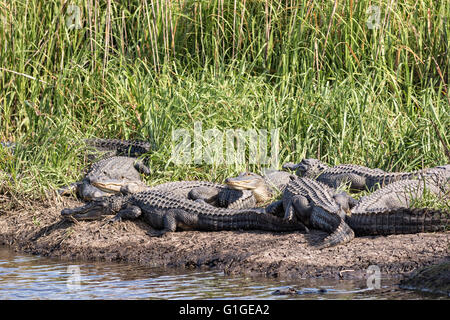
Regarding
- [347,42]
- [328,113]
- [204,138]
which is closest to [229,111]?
[204,138]

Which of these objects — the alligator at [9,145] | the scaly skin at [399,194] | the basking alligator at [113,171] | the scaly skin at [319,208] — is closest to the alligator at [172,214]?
the scaly skin at [319,208]

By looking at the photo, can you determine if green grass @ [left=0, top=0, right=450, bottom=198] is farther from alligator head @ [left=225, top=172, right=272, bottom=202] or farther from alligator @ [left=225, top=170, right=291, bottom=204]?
alligator head @ [left=225, top=172, right=272, bottom=202]

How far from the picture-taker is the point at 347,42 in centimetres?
905

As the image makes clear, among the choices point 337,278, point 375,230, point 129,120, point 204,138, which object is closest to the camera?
point 337,278

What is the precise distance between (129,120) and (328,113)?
2.30 m

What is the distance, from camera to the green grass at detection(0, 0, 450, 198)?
7961 millimetres

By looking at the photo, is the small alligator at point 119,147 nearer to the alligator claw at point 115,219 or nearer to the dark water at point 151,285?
the alligator claw at point 115,219

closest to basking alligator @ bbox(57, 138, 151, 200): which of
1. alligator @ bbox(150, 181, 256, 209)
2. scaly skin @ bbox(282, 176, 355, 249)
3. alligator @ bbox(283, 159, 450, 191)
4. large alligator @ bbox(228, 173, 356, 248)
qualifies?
alligator @ bbox(150, 181, 256, 209)

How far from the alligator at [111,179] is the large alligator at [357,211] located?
50.8 inches

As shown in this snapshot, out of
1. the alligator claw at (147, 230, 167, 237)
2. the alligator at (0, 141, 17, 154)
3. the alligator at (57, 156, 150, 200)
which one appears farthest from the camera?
the alligator at (0, 141, 17, 154)

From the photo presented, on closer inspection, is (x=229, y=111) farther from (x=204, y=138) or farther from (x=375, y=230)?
(x=375, y=230)

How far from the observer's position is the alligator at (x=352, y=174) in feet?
23.4

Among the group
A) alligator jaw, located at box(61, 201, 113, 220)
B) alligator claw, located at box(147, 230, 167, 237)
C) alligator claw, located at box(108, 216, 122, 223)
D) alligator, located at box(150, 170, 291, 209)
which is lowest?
alligator claw, located at box(147, 230, 167, 237)

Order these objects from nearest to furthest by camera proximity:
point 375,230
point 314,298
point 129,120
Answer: point 314,298 → point 375,230 → point 129,120
